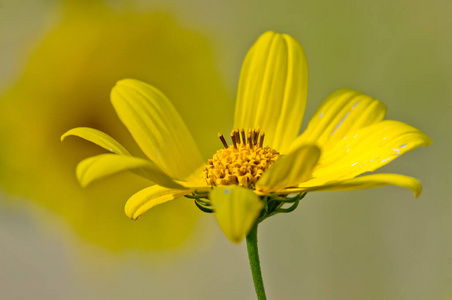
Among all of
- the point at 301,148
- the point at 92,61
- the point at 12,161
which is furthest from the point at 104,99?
the point at 301,148

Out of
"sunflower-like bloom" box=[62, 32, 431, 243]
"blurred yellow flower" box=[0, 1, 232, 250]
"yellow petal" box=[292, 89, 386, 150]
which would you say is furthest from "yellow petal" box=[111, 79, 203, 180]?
"blurred yellow flower" box=[0, 1, 232, 250]

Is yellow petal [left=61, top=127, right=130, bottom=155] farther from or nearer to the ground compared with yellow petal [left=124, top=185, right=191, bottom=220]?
farther from the ground

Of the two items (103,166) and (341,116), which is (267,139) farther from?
(103,166)

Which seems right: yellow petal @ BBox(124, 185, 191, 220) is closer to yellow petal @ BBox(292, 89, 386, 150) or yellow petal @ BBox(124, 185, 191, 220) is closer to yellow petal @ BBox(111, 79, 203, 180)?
yellow petal @ BBox(111, 79, 203, 180)

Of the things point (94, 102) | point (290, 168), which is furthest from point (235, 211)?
point (94, 102)

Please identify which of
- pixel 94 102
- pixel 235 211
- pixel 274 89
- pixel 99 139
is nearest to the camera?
pixel 235 211

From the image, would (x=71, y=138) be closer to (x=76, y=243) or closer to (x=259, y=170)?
(x=76, y=243)
